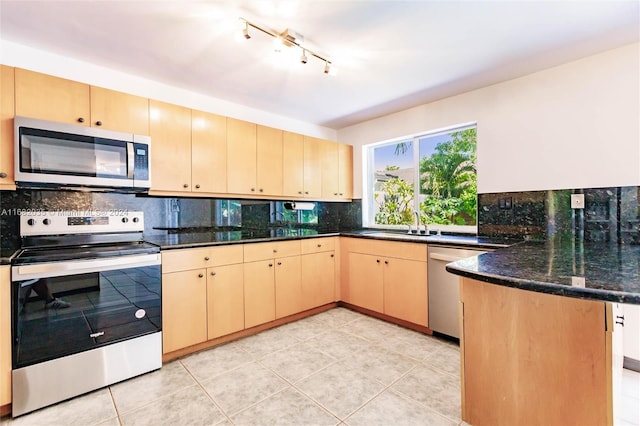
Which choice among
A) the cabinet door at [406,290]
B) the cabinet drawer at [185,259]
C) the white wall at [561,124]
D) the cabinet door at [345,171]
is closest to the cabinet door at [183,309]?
the cabinet drawer at [185,259]

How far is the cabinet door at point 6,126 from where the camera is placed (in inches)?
69.4

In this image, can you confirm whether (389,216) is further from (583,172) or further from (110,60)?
(110,60)

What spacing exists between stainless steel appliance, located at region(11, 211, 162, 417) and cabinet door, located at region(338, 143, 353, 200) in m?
2.36

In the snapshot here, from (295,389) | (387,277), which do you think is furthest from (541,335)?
(387,277)

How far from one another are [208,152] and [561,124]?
2955 millimetres

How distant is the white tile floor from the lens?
5.14 feet

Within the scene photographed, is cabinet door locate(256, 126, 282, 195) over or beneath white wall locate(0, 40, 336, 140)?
beneath

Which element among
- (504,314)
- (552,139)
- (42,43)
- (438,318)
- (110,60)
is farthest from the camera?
(438,318)

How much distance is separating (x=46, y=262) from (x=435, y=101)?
3444 mm

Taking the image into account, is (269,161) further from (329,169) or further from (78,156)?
(78,156)

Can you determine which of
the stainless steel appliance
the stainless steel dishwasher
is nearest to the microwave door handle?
the stainless steel appliance

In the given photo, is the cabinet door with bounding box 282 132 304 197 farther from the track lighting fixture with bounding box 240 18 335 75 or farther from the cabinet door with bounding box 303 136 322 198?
the track lighting fixture with bounding box 240 18 335 75

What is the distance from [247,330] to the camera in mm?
2602

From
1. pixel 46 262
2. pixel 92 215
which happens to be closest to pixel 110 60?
pixel 92 215
